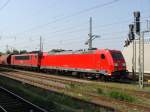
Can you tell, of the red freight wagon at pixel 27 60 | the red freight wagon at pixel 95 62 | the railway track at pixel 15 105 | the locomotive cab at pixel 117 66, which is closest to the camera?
the railway track at pixel 15 105

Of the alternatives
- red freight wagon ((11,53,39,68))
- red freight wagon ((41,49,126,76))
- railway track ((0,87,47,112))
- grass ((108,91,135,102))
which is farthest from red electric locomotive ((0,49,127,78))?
railway track ((0,87,47,112))

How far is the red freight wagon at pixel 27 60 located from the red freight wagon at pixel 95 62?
33.2 feet

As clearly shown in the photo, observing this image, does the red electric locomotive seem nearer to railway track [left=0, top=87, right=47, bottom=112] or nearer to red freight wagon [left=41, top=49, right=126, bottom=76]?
red freight wagon [left=41, top=49, right=126, bottom=76]

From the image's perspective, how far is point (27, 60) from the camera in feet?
167

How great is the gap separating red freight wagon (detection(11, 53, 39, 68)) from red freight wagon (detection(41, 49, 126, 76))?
1011cm

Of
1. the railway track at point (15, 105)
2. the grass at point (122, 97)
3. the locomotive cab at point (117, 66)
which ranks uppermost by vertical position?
the locomotive cab at point (117, 66)

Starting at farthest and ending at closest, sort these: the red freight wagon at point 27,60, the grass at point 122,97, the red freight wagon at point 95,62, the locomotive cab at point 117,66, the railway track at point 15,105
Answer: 1. the red freight wagon at point 27,60
2. the red freight wagon at point 95,62
3. the locomotive cab at point 117,66
4. the grass at point 122,97
5. the railway track at point 15,105

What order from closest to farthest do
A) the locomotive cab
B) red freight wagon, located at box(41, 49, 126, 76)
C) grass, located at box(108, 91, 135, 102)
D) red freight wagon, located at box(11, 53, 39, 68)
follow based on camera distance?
1. grass, located at box(108, 91, 135, 102)
2. the locomotive cab
3. red freight wagon, located at box(41, 49, 126, 76)
4. red freight wagon, located at box(11, 53, 39, 68)

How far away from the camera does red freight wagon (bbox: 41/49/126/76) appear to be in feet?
90.9

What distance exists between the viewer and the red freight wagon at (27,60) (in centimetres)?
4688

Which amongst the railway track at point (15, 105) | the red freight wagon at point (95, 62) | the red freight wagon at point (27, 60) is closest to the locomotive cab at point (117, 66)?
the red freight wagon at point (95, 62)

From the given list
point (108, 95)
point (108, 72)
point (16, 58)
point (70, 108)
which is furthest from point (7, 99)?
point (16, 58)

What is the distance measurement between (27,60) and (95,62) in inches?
927

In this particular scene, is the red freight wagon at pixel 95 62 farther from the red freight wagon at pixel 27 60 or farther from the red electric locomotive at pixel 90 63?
the red freight wagon at pixel 27 60
